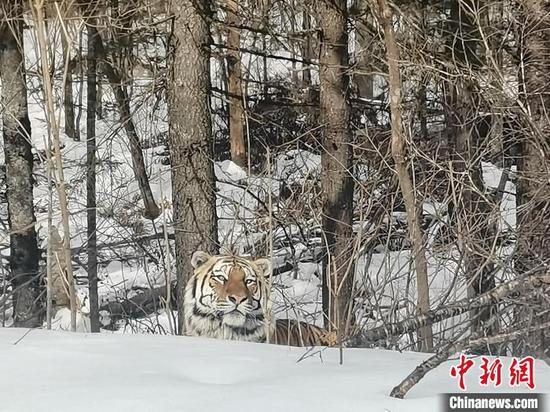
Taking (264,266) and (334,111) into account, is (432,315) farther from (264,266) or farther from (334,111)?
(334,111)

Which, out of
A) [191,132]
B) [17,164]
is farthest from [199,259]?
[17,164]

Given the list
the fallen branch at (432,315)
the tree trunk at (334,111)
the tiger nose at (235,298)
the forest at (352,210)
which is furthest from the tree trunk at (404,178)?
the tree trunk at (334,111)

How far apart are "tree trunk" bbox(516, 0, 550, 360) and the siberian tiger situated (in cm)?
207

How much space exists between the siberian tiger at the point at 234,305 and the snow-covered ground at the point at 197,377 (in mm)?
1664

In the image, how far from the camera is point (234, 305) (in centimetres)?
583

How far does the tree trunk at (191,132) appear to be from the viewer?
8086mm

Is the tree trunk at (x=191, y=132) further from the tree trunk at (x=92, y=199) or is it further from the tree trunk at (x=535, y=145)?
Answer: the tree trunk at (x=535, y=145)

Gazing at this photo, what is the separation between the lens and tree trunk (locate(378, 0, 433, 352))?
20.9 ft

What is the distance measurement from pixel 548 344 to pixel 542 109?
2378 mm

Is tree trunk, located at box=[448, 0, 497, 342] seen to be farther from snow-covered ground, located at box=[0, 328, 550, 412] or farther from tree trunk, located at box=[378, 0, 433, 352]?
snow-covered ground, located at box=[0, 328, 550, 412]

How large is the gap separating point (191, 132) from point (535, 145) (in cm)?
329

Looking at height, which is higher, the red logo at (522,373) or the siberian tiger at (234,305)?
the siberian tiger at (234,305)

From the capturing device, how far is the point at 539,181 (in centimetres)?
708

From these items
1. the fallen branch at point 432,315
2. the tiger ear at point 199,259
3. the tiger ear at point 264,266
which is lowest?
the fallen branch at point 432,315
